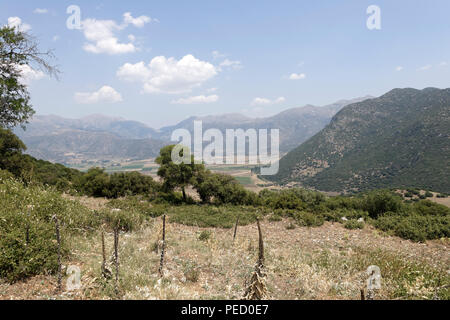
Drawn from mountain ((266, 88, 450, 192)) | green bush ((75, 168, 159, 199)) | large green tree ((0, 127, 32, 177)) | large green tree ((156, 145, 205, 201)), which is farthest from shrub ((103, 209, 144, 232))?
mountain ((266, 88, 450, 192))

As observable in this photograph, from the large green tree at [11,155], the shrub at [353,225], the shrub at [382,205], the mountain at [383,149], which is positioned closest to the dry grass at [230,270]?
the shrub at [353,225]

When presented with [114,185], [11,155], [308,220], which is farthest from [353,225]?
[11,155]

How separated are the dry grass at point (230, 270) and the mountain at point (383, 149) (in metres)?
66.2

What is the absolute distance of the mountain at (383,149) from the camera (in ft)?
216

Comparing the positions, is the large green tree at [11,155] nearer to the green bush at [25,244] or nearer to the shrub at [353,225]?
the green bush at [25,244]

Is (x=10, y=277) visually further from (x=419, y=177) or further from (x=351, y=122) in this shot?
(x=351, y=122)

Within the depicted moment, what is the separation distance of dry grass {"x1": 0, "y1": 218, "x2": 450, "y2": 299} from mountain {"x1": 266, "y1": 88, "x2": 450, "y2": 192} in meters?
66.2

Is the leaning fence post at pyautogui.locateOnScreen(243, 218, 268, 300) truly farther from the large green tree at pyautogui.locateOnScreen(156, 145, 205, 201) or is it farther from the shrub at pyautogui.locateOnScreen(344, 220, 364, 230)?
the large green tree at pyautogui.locateOnScreen(156, 145, 205, 201)

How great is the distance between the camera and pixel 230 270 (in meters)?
5.83

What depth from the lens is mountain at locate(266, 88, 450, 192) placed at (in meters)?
65.9

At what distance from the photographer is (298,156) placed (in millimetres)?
118625

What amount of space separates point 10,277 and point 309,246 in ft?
30.0

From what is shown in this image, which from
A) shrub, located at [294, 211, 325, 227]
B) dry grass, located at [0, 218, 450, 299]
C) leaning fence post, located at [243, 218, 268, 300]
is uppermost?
leaning fence post, located at [243, 218, 268, 300]
